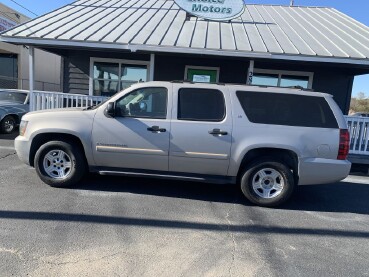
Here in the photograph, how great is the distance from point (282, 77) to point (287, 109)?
21.0 feet

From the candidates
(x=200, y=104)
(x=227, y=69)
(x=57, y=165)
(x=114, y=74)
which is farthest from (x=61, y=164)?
(x=227, y=69)

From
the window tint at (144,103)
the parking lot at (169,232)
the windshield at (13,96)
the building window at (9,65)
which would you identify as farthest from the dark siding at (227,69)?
the building window at (9,65)

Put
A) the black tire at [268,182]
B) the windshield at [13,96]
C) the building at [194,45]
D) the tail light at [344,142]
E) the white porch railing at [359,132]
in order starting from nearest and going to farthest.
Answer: the tail light at [344,142]
the black tire at [268,182]
the white porch railing at [359,132]
the building at [194,45]
the windshield at [13,96]

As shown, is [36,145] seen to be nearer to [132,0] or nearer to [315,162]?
[315,162]

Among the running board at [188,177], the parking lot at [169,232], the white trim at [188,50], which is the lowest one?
the parking lot at [169,232]

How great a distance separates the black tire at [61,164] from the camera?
5.18m

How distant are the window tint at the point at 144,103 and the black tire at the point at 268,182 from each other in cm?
172

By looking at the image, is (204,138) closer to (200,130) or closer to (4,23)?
(200,130)

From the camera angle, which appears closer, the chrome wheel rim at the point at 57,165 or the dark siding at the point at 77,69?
the chrome wheel rim at the point at 57,165

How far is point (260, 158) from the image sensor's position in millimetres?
4992

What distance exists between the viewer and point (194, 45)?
8.48m

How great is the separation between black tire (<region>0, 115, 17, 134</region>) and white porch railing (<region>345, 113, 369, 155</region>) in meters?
10.5

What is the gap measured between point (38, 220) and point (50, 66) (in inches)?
990

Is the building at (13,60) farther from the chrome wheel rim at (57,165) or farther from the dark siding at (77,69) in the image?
the chrome wheel rim at (57,165)
